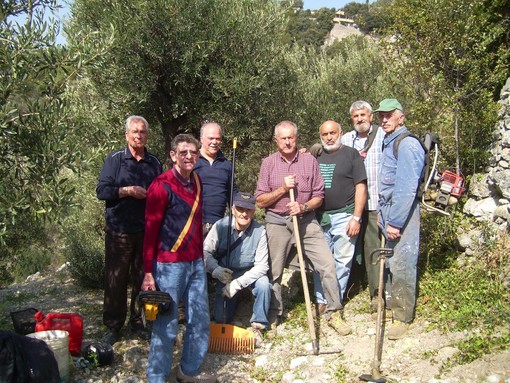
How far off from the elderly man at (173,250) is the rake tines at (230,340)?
0.79 meters

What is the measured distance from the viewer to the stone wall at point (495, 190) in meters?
5.79

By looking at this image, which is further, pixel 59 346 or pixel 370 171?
pixel 370 171

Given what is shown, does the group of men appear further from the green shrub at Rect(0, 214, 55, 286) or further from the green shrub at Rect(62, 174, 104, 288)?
the green shrub at Rect(62, 174, 104, 288)

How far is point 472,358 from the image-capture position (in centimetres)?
421

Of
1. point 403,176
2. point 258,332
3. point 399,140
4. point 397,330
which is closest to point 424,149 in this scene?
point 399,140

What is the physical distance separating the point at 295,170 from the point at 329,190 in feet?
1.64

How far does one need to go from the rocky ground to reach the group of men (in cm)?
19

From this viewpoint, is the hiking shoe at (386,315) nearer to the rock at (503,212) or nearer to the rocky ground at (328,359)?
the rocky ground at (328,359)

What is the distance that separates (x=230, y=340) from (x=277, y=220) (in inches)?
56.3

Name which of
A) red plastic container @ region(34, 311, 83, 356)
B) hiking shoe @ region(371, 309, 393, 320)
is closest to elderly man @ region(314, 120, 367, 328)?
hiking shoe @ region(371, 309, 393, 320)

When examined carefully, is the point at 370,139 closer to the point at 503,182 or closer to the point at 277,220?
the point at 277,220

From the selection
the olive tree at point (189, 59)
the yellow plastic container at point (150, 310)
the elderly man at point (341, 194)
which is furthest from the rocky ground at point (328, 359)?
the olive tree at point (189, 59)

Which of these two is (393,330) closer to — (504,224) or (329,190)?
(329,190)

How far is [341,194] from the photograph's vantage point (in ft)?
17.9
